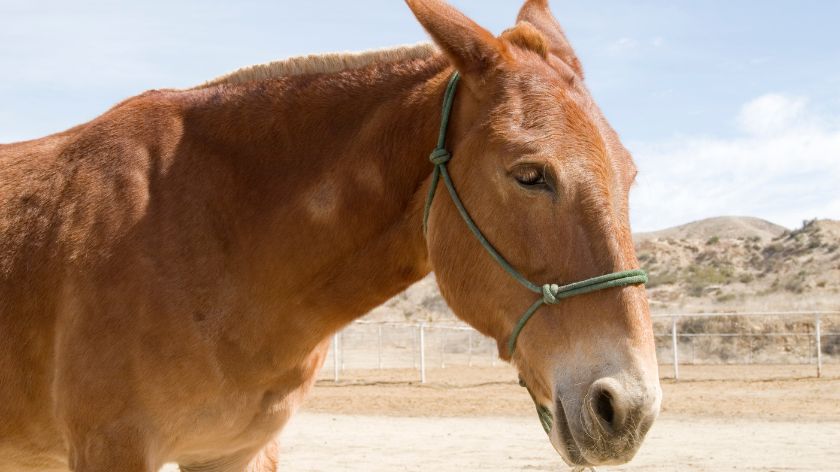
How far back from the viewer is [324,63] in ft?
12.6

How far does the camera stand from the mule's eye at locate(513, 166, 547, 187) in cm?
285

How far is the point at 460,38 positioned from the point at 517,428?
1194 cm

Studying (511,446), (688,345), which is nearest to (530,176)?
(511,446)

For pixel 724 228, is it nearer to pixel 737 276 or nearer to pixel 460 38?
pixel 737 276

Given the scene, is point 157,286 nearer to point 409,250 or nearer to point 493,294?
point 409,250

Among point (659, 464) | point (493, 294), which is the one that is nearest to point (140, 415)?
point (493, 294)

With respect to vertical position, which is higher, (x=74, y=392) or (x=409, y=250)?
(x=409, y=250)

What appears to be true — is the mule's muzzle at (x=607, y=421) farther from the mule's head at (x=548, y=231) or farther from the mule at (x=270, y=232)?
the mule at (x=270, y=232)

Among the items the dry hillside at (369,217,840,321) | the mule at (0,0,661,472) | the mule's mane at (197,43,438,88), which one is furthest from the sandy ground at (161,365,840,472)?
the dry hillside at (369,217,840,321)

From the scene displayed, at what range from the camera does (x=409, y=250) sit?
3.41 meters

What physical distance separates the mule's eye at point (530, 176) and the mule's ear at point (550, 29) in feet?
2.52

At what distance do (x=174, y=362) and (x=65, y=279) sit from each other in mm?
615

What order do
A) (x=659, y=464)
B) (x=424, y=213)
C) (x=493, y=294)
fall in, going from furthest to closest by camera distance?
(x=659, y=464) < (x=424, y=213) < (x=493, y=294)

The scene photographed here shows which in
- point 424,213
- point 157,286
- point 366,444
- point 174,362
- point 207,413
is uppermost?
point 424,213
